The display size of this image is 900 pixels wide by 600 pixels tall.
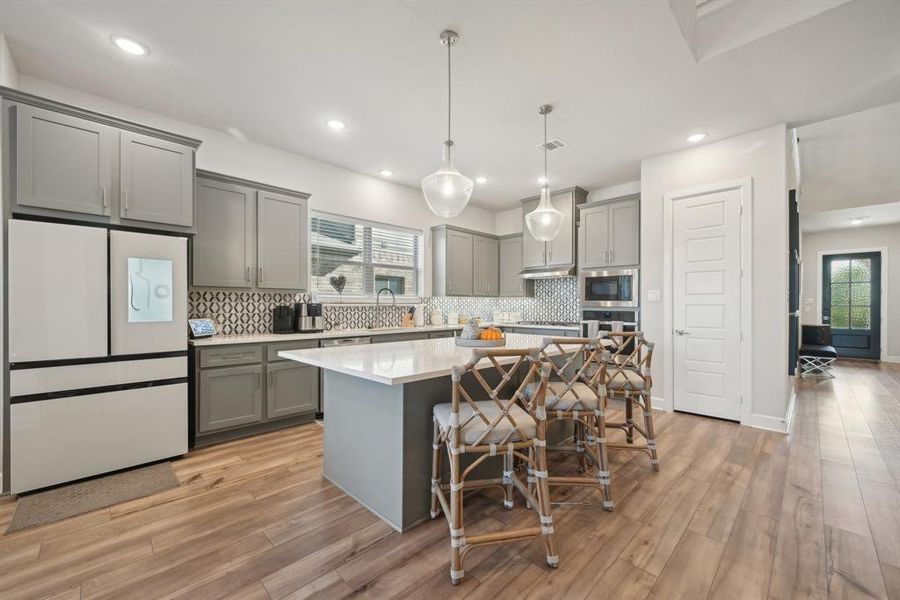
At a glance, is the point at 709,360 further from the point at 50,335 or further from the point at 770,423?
the point at 50,335

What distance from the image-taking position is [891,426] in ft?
12.1

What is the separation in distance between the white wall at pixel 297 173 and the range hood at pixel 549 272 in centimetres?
130

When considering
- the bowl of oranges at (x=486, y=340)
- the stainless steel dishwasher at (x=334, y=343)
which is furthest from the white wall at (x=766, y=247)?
the stainless steel dishwasher at (x=334, y=343)

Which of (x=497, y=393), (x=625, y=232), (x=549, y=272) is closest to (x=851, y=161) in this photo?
(x=625, y=232)

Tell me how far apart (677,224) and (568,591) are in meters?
3.84

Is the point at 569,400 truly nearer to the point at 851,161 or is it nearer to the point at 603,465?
the point at 603,465

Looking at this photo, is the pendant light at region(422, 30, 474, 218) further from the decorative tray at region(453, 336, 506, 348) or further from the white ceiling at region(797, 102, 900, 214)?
the white ceiling at region(797, 102, 900, 214)

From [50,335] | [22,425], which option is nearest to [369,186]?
[50,335]

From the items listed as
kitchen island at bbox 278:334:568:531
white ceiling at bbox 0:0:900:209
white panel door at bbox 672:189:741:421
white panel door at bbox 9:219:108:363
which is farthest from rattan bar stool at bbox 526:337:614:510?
white panel door at bbox 9:219:108:363

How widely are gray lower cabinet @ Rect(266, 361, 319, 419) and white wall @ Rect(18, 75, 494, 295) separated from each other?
1955 millimetres

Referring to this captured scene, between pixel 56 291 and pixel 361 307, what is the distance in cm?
283

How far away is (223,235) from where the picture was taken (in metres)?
3.56

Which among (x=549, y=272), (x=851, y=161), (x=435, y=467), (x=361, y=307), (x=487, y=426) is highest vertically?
(x=851, y=161)

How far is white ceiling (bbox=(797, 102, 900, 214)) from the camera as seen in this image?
12.9ft
